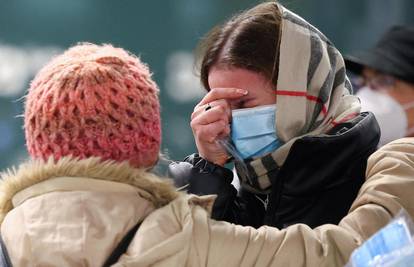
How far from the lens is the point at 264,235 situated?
1136 mm

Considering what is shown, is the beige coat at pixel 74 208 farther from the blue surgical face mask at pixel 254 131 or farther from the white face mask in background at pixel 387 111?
the white face mask in background at pixel 387 111

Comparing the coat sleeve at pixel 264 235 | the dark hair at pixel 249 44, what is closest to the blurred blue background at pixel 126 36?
the dark hair at pixel 249 44

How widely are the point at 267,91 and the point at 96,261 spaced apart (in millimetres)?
720

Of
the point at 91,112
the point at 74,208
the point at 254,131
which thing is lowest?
the point at 254,131

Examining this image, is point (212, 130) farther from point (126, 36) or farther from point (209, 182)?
point (126, 36)

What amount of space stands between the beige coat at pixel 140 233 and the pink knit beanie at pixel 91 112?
4 centimetres

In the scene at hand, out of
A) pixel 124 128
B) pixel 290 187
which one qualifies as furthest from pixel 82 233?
pixel 290 187

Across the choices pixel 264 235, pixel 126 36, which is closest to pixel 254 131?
pixel 264 235

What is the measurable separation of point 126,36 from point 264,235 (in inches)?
88.9

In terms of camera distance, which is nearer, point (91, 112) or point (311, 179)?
point (91, 112)

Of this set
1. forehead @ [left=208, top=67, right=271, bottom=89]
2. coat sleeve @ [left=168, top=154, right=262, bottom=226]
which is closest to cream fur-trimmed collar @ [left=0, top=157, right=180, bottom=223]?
coat sleeve @ [left=168, top=154, right=262, bottom=226]

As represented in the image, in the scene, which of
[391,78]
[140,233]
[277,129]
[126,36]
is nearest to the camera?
[140,233]

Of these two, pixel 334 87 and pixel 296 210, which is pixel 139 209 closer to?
pixel 296 210

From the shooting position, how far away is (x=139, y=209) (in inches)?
44.1
